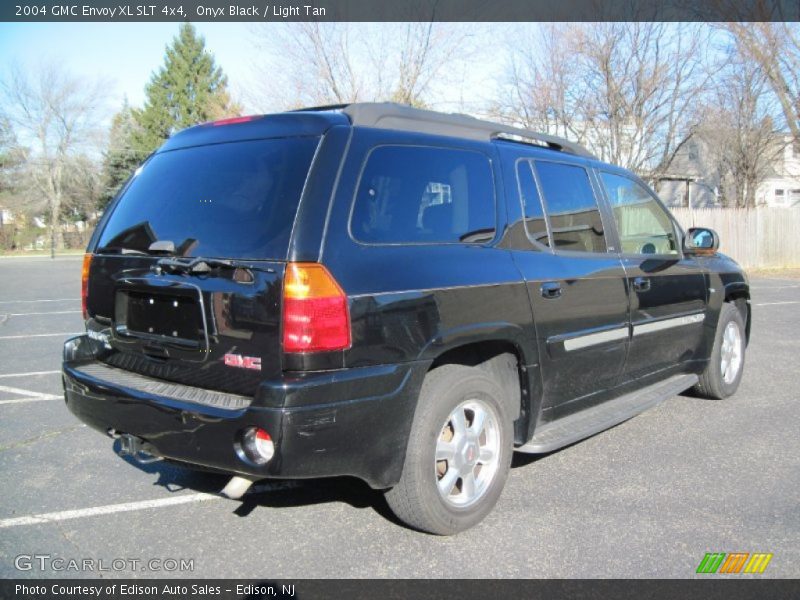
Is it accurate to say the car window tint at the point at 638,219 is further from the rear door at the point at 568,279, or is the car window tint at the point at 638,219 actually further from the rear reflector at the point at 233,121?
the rear reflector at the point at 233,121

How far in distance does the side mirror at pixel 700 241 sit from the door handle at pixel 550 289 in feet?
6.19

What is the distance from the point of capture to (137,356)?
316 cm

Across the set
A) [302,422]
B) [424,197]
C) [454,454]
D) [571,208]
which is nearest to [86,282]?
[302,422]

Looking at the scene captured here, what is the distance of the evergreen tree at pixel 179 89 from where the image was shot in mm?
50562

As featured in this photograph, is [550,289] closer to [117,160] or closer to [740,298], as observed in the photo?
[740,298]

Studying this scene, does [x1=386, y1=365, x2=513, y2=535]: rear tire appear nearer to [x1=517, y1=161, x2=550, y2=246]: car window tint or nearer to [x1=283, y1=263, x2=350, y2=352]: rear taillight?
[x1=283, y1=263, x2=350, y2=352]: rear taillight

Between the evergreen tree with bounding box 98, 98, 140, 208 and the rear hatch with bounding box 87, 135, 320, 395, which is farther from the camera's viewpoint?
the evergreen tree with bounding box 98, 98, 140, 208

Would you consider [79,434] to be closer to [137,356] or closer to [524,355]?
[137,356]

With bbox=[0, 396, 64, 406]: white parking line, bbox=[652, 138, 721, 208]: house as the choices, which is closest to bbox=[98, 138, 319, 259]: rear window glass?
bbox=[0, 396, 64, 406]: white parking line

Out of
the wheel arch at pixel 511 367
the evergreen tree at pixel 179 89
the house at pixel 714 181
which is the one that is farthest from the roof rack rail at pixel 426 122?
the evergreen tree at pixel 179 89

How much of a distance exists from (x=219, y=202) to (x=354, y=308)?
838mm

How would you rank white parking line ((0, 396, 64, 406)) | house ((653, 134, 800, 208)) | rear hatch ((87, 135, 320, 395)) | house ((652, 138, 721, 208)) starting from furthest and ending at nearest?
house ((652, 138, 721, 208))
house ((653, 134, 800, 208))
white parking line ((0, 396, 64, 406))
rear hatch ((87, 135, 320, 395))

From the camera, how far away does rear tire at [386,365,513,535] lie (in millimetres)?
2986

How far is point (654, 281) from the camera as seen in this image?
4.52 metres
